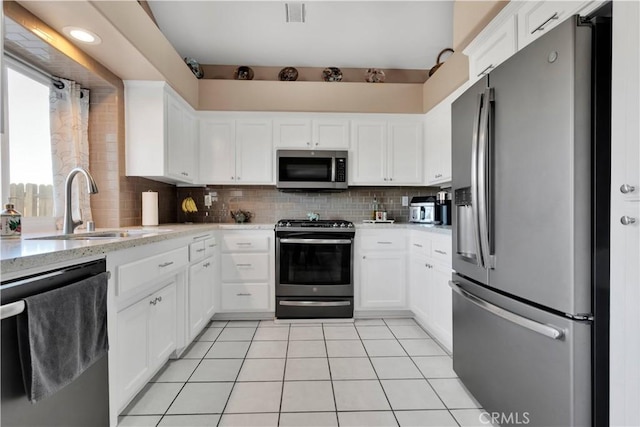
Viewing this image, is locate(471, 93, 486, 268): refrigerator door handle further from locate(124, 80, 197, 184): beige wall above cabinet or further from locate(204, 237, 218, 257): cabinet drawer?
locate(124, 80, 197, 184): beige wall above cabinet

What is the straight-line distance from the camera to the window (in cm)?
187

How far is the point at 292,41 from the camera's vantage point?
3.28m

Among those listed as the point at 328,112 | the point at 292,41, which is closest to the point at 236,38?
the point at 292,41

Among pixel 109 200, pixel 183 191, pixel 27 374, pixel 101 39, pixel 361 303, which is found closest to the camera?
pixel 27 374

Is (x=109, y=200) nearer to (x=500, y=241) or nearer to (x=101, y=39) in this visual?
(x=101, y=39)

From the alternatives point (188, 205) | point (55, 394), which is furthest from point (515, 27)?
point (188, 205)

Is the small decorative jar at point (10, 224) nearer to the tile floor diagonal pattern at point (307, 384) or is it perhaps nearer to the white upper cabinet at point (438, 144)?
the tile floor diagonal pattern at point (307, 384)

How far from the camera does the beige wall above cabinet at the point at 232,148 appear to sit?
10.8 ft

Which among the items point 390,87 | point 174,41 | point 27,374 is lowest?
point 27,374

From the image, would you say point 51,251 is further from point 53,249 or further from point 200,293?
point 200,293

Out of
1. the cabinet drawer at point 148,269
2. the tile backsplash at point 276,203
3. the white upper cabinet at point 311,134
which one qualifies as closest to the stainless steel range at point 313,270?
the tile backsplash at point 276,203

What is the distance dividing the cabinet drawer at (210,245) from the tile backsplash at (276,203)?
30.7 inches

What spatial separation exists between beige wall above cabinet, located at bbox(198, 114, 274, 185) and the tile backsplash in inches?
12.6

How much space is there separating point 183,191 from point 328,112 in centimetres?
189
